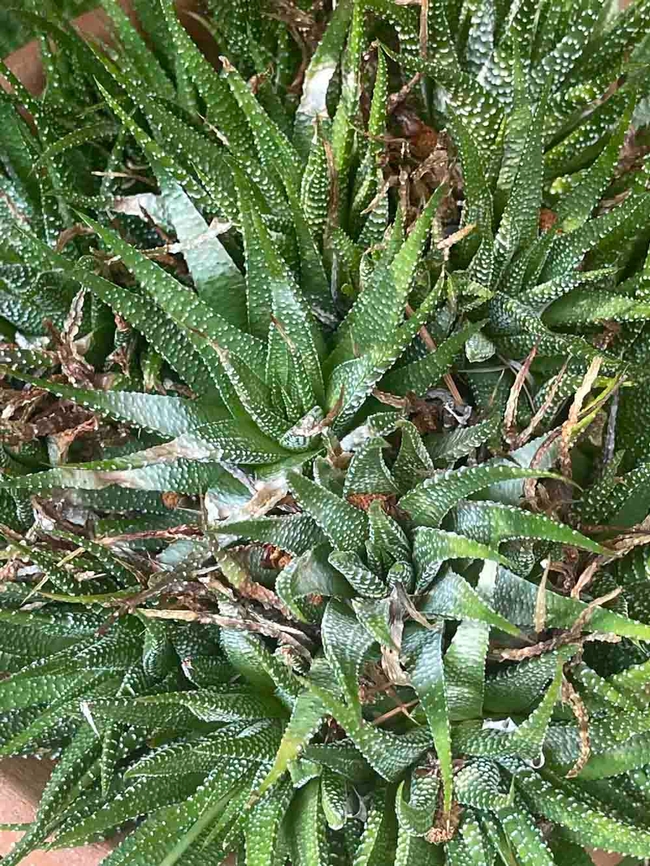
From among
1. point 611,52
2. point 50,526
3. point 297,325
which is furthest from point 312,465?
point 611,52

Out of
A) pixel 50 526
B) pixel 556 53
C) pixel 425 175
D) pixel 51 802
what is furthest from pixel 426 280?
pixel 51 802

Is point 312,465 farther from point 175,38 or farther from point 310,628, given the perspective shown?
point 175,38

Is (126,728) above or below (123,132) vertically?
below

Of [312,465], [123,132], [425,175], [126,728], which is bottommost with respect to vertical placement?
[126,728]

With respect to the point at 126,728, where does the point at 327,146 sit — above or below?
above

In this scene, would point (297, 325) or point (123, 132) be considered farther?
point (123, 132)

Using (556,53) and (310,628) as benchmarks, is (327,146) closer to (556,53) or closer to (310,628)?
(556,53)
